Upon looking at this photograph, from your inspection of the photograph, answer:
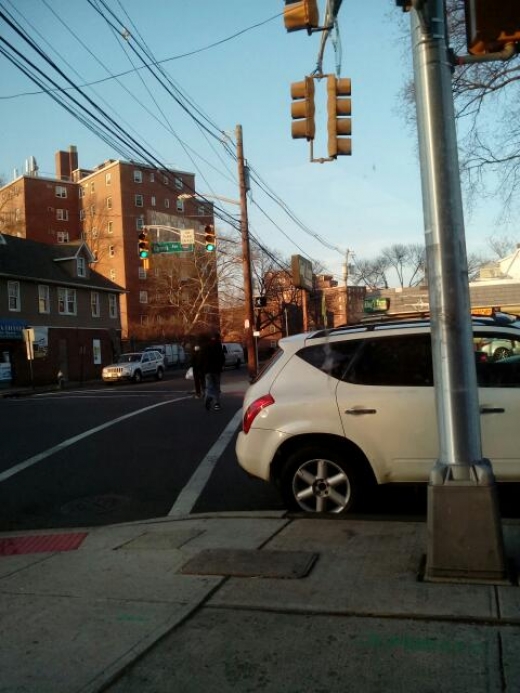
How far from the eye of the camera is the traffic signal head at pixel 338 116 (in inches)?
369

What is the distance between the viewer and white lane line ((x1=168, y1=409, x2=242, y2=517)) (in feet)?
22.8

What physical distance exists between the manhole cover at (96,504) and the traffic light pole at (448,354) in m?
4.01

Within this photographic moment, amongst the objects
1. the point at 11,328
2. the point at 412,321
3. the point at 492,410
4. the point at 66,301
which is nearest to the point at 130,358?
the point at 11,328

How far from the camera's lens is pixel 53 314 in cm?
3847

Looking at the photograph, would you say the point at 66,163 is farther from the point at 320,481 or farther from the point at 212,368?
the point at 320,481

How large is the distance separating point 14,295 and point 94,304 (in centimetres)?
748

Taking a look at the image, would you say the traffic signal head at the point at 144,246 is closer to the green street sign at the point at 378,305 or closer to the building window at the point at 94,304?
the green street sign at the point at 378,305

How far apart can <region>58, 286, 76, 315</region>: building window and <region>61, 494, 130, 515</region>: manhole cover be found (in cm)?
3334

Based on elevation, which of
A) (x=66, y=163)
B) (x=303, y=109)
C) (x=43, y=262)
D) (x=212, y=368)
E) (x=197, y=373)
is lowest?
(x=197, y=373)

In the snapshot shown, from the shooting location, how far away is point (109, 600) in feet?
13.6

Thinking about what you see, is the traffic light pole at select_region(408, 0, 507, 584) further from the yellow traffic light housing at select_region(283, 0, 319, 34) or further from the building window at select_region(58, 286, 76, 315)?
the building window at select_region(58, 286, 76, 315)

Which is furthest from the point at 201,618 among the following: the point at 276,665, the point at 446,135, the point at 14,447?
the point at 14,447

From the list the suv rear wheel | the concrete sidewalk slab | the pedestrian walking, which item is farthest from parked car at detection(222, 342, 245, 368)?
the concrete sidewalk slab

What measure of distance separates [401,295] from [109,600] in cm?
2956
